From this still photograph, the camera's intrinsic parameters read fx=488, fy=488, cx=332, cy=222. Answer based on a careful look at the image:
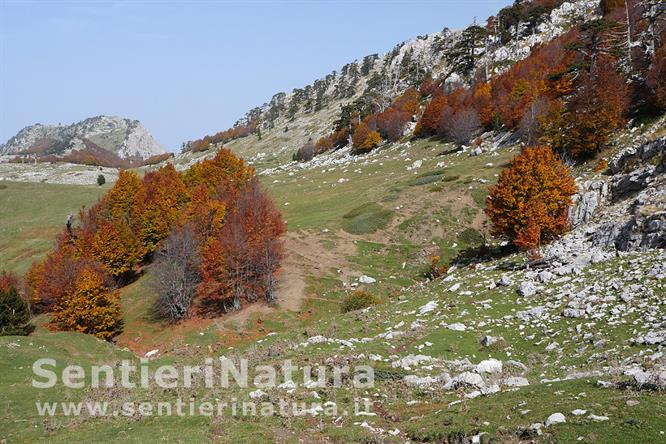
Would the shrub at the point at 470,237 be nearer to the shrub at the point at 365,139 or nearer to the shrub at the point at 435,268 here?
the shrub at the point at 435,268

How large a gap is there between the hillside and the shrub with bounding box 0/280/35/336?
18.2ft

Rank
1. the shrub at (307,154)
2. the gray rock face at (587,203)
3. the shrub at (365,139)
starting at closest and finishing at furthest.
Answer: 1. the gray rock face at (587,203)
2. the shrub at (365,139)
3. the shrub at (307,154)

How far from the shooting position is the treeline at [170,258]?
5681 centimetres

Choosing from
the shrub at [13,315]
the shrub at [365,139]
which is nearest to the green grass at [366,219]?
the shrub at [13,315]

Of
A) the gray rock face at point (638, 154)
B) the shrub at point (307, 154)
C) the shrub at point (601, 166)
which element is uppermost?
the shrub at point (307, 154)

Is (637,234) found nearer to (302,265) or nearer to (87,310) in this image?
(302,265)

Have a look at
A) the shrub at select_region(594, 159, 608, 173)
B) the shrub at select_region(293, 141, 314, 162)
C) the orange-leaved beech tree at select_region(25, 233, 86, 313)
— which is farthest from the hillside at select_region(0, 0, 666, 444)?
the shrub at select_region(293, 141, 314, 162)

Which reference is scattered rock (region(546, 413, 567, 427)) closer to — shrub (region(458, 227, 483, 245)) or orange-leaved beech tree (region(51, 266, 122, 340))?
shrub (region(458, 227, 483, 245))

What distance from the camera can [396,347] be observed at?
29.9 m

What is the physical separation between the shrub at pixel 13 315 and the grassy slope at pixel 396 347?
1059cm

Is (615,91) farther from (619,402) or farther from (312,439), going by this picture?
(312,439)

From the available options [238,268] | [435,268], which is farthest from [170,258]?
[435,268]

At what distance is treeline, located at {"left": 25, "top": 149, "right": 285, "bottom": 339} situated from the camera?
56.8m

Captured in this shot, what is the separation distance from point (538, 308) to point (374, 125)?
112445mm
